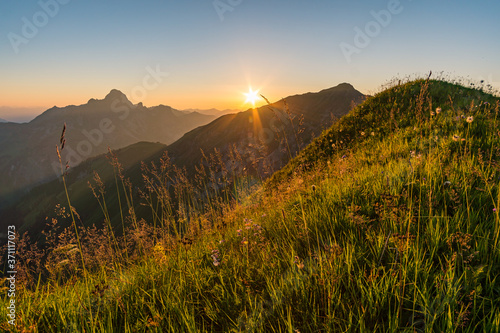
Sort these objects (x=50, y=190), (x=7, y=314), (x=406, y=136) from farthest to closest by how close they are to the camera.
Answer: (x=50, y=190)
(x=406, y=136)
(x=7, y=314)

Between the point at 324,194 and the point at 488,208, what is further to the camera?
the point at 324,194

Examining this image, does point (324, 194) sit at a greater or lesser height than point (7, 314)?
greater

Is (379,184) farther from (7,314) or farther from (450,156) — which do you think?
(7,314)

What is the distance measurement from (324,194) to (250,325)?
96.7 inches

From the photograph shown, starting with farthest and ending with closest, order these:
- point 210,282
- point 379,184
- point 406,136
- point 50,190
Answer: point 50,190, point 406,136, point 379,184, point 210,282

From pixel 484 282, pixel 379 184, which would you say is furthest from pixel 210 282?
pixel 379 184

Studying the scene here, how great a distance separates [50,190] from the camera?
639 ft

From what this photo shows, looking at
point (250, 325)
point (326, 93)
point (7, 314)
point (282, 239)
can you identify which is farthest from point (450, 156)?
point (326, 93)

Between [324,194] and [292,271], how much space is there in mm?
1936

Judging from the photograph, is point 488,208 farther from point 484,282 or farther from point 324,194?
point 324,194

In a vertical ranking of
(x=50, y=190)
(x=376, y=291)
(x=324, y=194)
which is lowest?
(x=50, y=190)

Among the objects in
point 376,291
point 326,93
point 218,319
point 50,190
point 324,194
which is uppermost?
point 326,93

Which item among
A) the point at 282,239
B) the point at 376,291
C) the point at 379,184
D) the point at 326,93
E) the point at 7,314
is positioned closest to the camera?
the point at 376,291

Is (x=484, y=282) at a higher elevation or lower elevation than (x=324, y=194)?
lower
